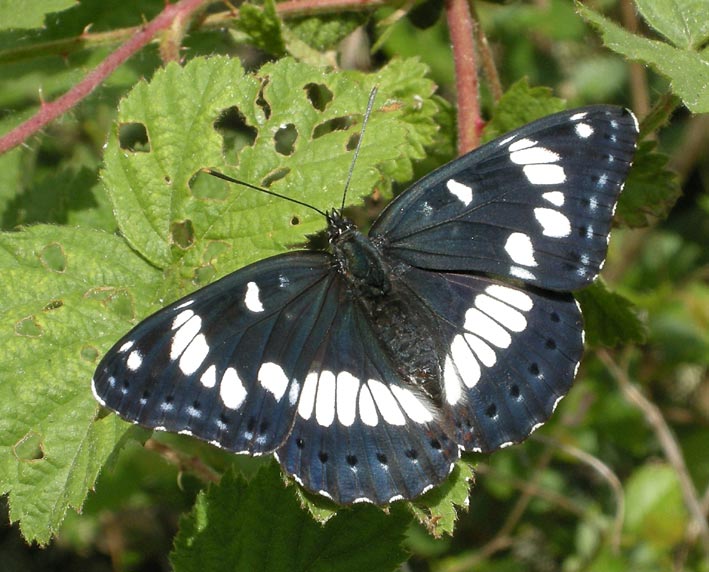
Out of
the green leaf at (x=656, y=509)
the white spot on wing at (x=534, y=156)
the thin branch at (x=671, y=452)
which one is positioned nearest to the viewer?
the white spot on wing at (x=534, y=156)

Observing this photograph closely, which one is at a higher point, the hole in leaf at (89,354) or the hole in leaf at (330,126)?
the hole in leaf at (89,354)

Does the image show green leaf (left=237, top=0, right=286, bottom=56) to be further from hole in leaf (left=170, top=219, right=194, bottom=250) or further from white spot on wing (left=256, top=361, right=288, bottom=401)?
white spot on wing (left=256, top=361, right=288, bottom=401)

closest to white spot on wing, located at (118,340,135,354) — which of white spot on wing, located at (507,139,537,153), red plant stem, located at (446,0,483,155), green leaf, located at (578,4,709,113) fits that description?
white spot on wing, located at (507,139,537,153)

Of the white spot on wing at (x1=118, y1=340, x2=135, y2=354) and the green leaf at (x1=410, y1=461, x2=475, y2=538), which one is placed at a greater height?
the white spot on wing at (x1=118, y1=340, x2=135, y2=354)

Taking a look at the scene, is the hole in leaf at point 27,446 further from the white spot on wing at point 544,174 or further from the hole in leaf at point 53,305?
the white spot on wing at point 544,174

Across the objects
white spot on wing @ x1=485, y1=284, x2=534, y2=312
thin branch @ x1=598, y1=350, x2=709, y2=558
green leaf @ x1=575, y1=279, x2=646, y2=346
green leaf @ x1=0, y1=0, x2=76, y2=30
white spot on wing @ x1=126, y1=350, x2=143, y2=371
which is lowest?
thin branch @ x1=598, y1=350, x2=709, y2=558

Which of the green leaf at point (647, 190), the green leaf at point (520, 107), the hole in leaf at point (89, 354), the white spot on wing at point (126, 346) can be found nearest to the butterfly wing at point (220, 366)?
the white spot on wing at point (126, 346)

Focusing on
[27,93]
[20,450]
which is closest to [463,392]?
[20,450]
